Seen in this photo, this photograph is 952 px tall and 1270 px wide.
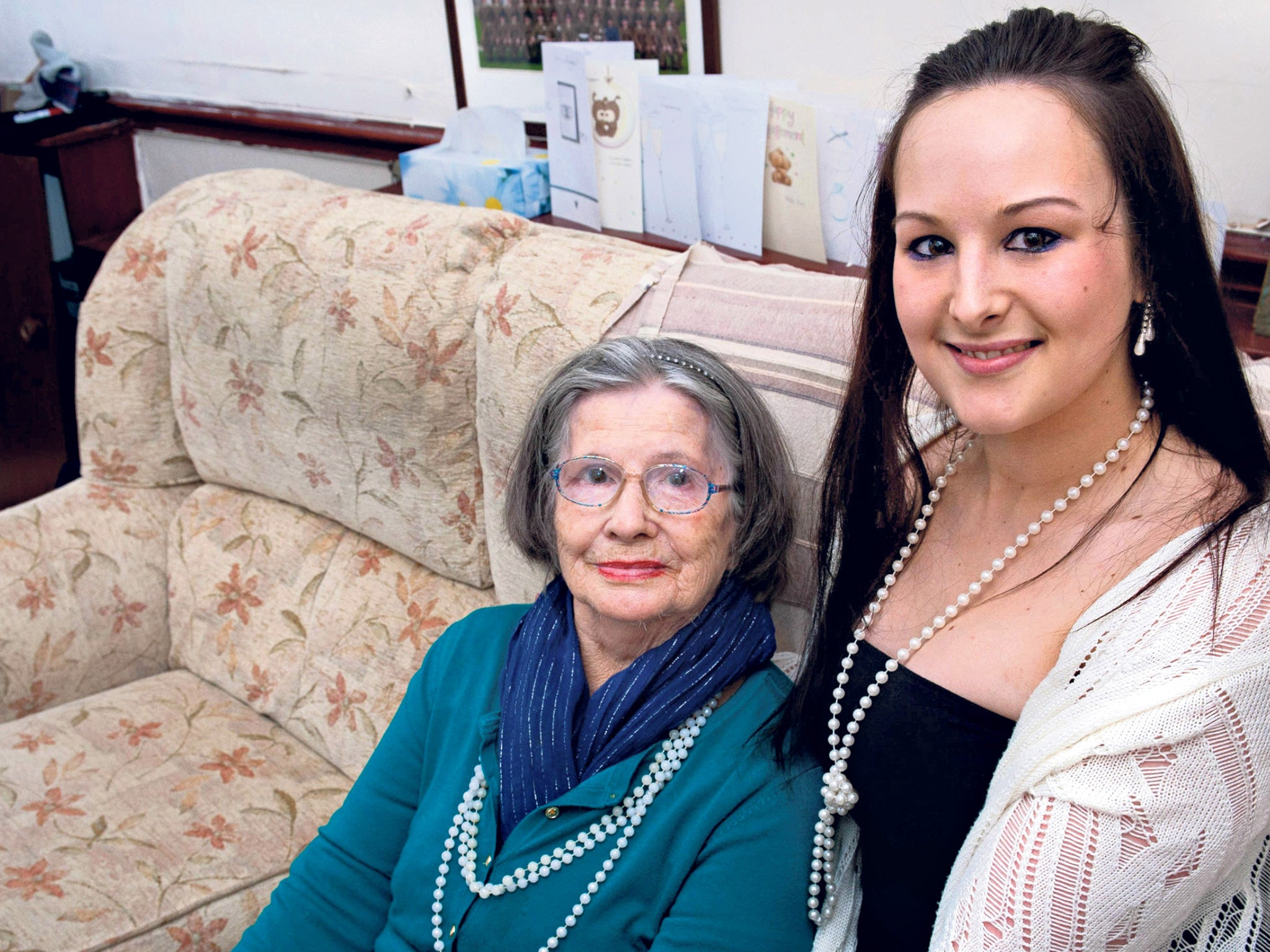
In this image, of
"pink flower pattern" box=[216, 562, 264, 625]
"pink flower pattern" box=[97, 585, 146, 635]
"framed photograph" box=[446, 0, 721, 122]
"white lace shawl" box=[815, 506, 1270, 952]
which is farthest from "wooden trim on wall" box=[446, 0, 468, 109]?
"white lace shawl" box=[815, 506, 1270, 952]

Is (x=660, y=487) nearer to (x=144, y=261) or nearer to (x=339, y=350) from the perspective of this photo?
(x=339, y=350)

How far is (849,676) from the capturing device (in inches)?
44.1

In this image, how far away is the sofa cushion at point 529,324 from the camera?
157 cm

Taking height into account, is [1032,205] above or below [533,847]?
above

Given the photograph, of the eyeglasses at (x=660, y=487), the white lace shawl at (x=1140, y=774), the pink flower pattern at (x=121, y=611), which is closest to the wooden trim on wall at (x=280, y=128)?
the pink flower pattern at (x=121, y=611)

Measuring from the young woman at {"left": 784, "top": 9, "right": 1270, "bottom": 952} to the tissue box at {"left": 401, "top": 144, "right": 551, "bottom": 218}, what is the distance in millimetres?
1295

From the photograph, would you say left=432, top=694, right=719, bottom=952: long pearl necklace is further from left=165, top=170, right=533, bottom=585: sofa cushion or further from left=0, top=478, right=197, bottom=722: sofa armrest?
left=0, top=478, right=197, bottom=722: sofa armrest

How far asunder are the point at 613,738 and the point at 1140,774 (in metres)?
0.58

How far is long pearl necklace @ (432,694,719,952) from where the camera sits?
1195mm

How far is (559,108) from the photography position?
7.14ft

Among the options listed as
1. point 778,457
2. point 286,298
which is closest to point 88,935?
point 286,298

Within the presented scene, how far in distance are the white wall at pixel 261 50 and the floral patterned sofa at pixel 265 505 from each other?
2.55ft

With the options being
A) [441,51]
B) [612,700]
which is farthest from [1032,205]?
[441,51]

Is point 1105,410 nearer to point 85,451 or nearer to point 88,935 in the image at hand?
point 88,935
